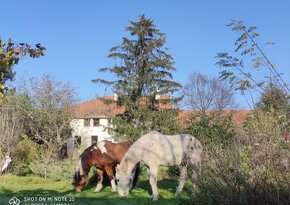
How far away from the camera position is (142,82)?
33.8m

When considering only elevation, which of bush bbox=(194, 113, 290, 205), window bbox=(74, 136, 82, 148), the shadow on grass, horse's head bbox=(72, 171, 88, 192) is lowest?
the shadow on grass

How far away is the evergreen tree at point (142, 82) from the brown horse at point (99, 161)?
667 inches

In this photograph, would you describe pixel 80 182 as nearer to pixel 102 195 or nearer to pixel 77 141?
pixel 102 195

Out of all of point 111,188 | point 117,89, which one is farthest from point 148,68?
point 111,188

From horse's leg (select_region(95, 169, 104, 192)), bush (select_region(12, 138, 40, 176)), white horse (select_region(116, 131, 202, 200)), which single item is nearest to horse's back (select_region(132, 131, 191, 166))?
white horse (select_region(116, 131, 202, 200))

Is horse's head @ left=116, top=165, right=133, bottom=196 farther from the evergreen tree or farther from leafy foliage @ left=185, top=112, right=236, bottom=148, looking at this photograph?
the evergreen tree

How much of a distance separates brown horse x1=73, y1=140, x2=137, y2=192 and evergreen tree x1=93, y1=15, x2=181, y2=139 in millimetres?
16952

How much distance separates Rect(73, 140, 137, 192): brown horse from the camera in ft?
48.6

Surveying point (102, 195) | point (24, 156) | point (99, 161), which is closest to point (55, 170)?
point (24, 156)

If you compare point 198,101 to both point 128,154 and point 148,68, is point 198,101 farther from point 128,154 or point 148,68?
point 128,154

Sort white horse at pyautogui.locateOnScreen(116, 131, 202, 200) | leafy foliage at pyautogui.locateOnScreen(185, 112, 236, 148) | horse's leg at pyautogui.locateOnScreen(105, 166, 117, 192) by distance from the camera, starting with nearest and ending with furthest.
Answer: white horse at pyautogui.locateOnScreen(116, 131, 202, 200)
horse's leg at pyautogui.locateOnScreen(105, 166, 117, 192)
leafy foliage at pyautogui.locateOnScreen(185, 112, 236, 148)

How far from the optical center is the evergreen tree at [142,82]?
3275 centimetres

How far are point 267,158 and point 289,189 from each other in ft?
1.52

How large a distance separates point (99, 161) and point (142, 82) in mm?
19306
